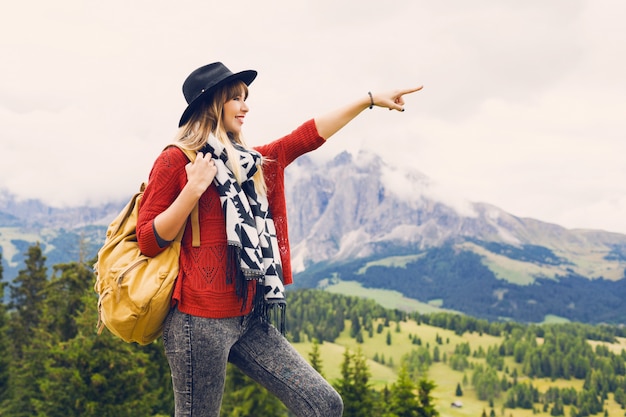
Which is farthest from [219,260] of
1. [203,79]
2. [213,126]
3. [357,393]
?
[357,393]

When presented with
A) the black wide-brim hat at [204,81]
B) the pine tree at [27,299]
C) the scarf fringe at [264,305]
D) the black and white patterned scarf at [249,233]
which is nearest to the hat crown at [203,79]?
the black wide-brim hat at [204,81]

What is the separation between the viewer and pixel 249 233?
3965 millimetres

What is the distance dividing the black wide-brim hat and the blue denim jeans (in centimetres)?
156

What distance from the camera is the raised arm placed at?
15.3ft

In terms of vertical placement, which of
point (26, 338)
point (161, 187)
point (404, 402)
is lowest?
point (404, 402)

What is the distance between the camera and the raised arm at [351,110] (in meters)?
4.66

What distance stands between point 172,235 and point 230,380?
121ft

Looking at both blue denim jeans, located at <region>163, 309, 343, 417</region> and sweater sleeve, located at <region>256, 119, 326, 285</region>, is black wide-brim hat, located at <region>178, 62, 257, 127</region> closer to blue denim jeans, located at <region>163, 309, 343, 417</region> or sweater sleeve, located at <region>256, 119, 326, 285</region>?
sweater sleeve, located at <region>256, 119, 326, 285</region>

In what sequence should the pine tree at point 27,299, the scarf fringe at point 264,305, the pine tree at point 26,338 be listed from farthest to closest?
1. the pine tree at point 27,299
2. the pine tree at point 26,338
3. the scarf fringe at point 264,305

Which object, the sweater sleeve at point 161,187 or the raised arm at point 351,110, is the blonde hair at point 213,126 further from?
the raised arm at point 351,110

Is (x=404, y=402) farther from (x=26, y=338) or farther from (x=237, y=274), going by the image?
(x=26, y=338)

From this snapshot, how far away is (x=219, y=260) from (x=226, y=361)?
72 cm

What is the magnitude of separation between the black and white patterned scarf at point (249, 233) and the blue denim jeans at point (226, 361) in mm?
199

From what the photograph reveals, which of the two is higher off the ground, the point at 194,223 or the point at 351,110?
the point at 351,110
